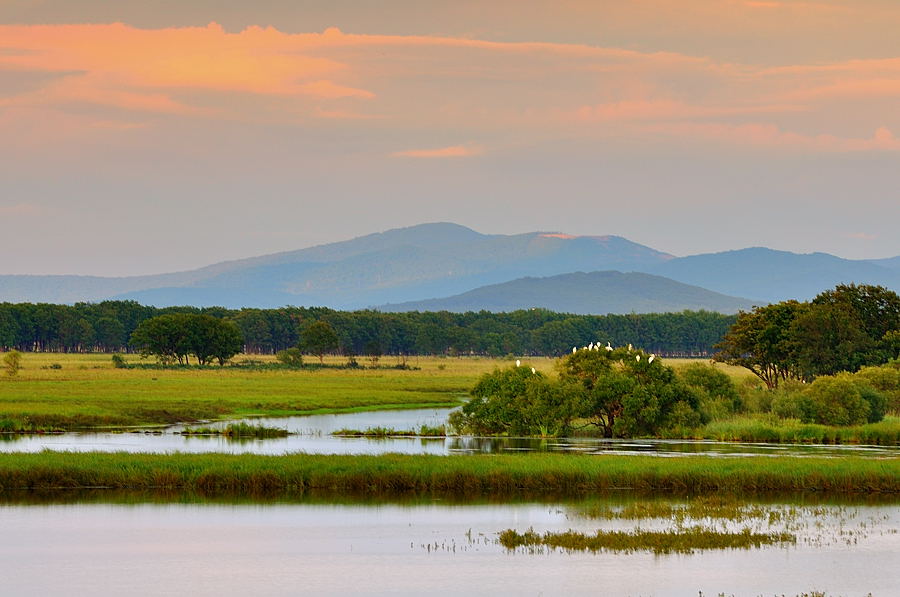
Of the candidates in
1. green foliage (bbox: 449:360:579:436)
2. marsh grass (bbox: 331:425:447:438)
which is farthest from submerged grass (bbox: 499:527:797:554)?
green foliage (bbox: 449:360:579:436)

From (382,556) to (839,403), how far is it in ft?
145

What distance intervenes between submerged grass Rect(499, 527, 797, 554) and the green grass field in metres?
40.0

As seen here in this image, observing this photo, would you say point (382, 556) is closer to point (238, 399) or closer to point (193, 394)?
point (238, 399)

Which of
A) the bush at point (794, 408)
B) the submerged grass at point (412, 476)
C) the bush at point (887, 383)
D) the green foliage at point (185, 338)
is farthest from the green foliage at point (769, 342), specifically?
the green foliage at point (185, 338)

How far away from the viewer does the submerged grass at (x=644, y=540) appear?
111 feet

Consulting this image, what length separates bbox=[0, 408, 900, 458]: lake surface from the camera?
5534 cm

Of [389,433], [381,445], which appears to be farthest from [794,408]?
[381,445]

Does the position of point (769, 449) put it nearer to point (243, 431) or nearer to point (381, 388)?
point (243, 431)

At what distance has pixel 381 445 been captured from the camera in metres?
59.3

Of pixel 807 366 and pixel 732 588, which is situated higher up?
pixel 807 366

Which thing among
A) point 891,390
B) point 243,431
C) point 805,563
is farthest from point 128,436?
point 891,390

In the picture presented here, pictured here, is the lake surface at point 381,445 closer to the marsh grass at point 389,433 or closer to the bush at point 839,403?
the marsh grass at point 389,433

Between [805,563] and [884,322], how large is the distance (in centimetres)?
7027

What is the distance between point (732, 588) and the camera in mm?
28844
